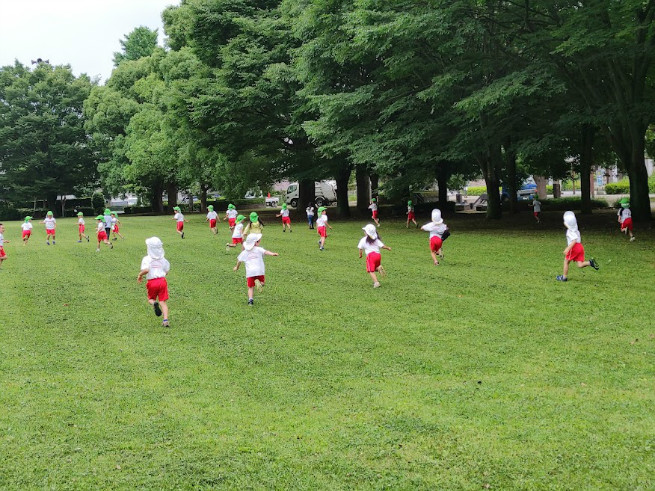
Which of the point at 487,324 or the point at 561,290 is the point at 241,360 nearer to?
the point at 487,324

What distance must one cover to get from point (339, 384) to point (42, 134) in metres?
65.7

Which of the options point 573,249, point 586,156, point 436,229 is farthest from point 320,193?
point 573,249

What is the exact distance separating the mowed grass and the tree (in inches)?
2144

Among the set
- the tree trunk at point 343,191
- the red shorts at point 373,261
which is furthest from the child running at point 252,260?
the tree trunk at point 343,191

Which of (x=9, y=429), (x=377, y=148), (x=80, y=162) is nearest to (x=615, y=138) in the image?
(x=377, y=148)

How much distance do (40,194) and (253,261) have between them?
5890 cm

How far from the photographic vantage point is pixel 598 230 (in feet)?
83.6

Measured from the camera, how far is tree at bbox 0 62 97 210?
6500cm

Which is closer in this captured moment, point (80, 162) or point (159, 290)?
point (159, 290)

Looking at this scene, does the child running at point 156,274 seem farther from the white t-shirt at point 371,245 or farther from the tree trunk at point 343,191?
the tree trunk at point 343,191

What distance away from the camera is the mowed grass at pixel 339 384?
5.88m

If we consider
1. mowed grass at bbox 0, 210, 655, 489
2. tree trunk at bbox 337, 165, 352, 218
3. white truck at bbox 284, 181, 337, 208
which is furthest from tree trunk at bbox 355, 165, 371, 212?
mowed grass at bbox 0, 210, 655, 489

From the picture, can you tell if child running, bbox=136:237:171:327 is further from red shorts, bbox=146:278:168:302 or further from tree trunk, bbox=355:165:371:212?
tree trunk, bbox=355:165:371:212

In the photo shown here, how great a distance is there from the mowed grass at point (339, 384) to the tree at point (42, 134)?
54.5m
